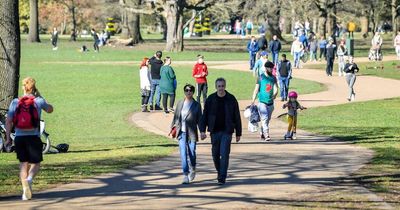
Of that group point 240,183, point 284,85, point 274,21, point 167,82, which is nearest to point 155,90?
point 167,82

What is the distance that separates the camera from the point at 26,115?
1310 cm

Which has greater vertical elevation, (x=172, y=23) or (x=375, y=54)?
(x=172, y=23)

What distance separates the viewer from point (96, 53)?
225ft

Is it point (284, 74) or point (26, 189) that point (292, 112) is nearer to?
point (284, 74)

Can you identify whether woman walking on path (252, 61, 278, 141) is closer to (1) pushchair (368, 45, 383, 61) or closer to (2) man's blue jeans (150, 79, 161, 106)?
(2) man's blue jeans (150, 79, 161, 106)

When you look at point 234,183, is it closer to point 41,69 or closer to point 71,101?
point 71,101

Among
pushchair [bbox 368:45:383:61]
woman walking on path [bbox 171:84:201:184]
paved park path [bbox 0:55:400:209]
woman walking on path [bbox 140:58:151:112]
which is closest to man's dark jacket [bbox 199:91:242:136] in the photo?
woman walking on path [bbox 171:84:201:184]

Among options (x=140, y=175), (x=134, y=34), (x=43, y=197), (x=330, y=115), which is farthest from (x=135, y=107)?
(x=134, y=34)

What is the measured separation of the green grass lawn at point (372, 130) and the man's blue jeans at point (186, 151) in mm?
2665

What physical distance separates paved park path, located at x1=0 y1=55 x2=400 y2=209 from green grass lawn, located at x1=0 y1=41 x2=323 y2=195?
79 cm

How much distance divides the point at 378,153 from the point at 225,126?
535 centimetres

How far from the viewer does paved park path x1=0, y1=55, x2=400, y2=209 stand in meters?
13.0

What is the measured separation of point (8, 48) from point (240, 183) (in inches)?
303

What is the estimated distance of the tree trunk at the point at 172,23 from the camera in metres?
66.6
